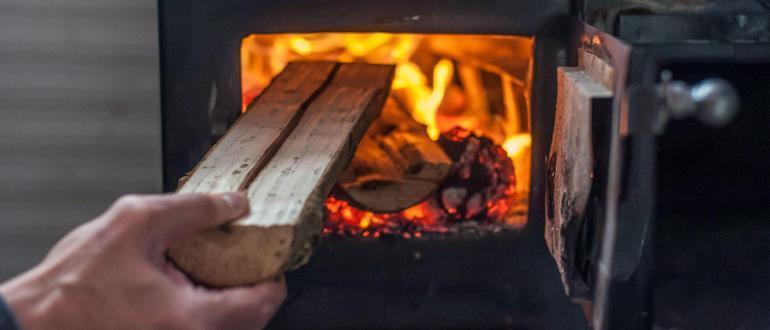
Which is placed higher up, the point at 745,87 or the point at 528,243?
the point at 745,87

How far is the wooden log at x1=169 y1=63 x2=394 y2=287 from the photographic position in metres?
1.02

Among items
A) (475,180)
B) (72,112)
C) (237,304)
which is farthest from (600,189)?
(72,112)

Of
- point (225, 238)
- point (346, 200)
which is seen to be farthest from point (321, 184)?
point (346, 200)

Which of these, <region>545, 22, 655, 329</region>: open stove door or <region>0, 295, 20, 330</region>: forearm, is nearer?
<region>0, 295, 20, 330</region>: forearm

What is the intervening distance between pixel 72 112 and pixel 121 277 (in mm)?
1089

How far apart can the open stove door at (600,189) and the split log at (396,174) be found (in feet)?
0.88

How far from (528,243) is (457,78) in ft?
1.98

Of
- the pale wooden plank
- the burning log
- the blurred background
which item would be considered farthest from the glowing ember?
the blurred background

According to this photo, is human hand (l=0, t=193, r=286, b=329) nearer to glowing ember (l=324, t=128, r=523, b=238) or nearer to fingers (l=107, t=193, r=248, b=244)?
fingers (l=107, t=193, r=248, b=244)

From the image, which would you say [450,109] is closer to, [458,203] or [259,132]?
[458,203]

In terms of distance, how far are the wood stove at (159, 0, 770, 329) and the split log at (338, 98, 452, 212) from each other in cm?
8

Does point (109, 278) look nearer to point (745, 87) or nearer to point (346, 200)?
point (346, 200)

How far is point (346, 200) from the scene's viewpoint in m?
1.69

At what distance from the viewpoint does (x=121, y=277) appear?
37.2 inches
